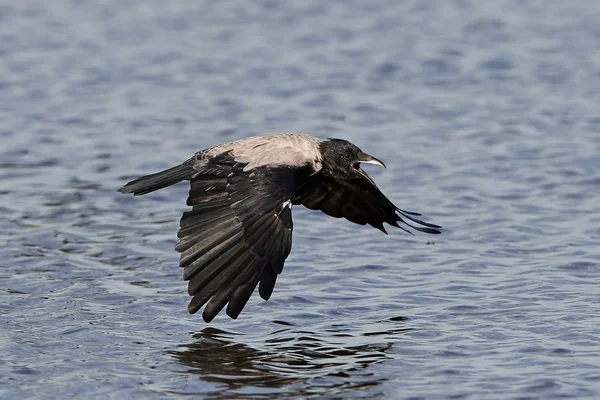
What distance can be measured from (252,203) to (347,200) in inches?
60.3

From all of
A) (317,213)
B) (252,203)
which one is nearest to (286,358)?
(252,203)

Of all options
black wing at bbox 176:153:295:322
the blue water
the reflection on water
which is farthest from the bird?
the blue water

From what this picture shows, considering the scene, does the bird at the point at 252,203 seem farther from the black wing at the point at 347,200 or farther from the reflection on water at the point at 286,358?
the reflection on water at the point at 286,358

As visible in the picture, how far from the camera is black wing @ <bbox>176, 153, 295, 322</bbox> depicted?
7.04 metres

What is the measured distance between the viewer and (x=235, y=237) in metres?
7.26

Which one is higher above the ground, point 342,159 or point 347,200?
point 342,159

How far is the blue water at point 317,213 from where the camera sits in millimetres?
7148

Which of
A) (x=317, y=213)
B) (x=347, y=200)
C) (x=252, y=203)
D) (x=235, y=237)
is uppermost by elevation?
(x=252, y=203)

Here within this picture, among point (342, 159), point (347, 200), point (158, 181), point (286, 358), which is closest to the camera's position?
point (286, 358)

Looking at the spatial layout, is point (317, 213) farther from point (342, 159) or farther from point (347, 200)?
point (342, 159)

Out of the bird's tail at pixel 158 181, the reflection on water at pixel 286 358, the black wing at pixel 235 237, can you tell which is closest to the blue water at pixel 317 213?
the reflection on water at pixel 286 358

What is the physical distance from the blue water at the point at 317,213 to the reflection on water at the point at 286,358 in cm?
2

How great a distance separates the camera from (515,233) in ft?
33.4

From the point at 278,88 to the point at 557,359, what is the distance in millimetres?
8807
